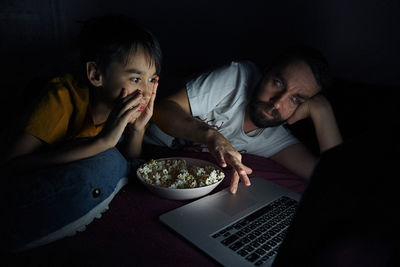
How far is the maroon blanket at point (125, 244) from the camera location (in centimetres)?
60

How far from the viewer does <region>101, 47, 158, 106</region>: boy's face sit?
3.65 feet

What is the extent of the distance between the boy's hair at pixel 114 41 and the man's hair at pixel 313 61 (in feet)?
2.26

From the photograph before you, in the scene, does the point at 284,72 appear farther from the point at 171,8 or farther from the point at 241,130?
the point at 171,8

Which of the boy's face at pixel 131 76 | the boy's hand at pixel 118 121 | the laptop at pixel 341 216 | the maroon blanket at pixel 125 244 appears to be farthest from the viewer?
the boy's face at pixel 131 76

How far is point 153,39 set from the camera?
3.92 ft

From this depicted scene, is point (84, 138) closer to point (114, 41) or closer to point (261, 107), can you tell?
point (114, 41)

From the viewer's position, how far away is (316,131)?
1514mm

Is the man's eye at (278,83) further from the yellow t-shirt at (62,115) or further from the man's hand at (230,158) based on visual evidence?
the yellow t-shirt at (62,115)

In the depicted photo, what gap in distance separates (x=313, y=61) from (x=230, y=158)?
0.77 m

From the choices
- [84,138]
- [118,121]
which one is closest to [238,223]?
[118,121]

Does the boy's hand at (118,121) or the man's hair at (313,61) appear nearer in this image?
the boy's hand at (118,121)

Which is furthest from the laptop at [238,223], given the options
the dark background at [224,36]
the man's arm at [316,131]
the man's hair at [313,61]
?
the dark background at [224,36]

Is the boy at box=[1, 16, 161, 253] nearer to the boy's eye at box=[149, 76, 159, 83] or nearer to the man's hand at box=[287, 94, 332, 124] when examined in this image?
the boy's eye at box=[149, 76, 159, 83]

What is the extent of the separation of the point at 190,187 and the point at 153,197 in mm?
123
